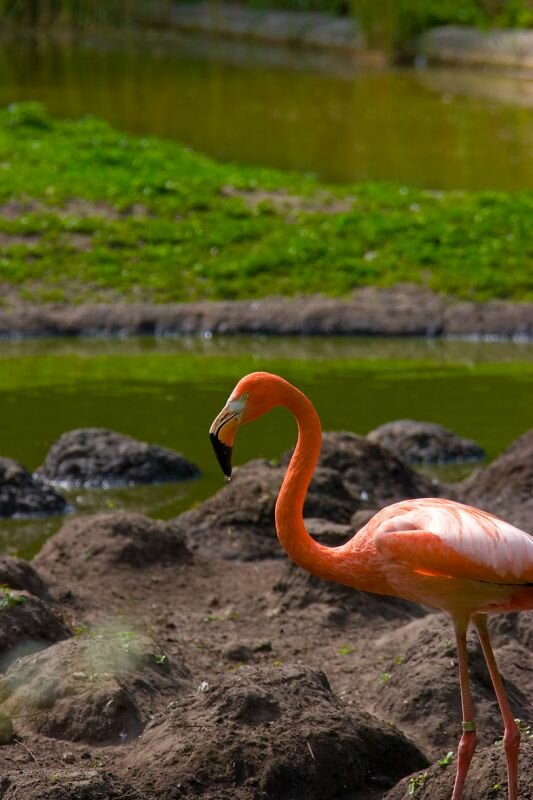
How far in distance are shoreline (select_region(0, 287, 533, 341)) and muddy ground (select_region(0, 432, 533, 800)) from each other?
484cm

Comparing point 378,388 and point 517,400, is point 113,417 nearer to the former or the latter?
point 378,388

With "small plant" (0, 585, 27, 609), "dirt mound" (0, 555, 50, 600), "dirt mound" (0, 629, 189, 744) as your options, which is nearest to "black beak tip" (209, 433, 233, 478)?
"dirt mound" (0, 629, 189, 744)

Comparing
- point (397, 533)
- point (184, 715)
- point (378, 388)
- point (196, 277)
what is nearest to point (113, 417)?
point (378, 388)

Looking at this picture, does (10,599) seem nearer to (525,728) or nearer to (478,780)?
(525,728)

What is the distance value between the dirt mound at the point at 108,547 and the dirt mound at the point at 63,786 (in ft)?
8.74

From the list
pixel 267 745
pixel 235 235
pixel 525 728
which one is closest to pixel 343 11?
pixel 235 235

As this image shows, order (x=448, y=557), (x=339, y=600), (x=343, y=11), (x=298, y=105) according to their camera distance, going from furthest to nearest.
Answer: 1. (x=343, y=11)
2. (x=298, y=105)
3. (x=339, y=600)
4. (x=448, y=557)

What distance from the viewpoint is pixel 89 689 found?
563 centimetres

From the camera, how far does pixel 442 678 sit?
5.66 metres

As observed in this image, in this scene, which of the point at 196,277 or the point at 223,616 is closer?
the point at 223,616

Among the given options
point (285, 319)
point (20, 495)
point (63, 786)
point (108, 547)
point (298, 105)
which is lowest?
point (298, 105)

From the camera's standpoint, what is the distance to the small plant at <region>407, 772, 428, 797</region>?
4.77 metres

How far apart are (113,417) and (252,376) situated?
6.44 metres

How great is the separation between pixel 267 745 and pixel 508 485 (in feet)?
12.5
